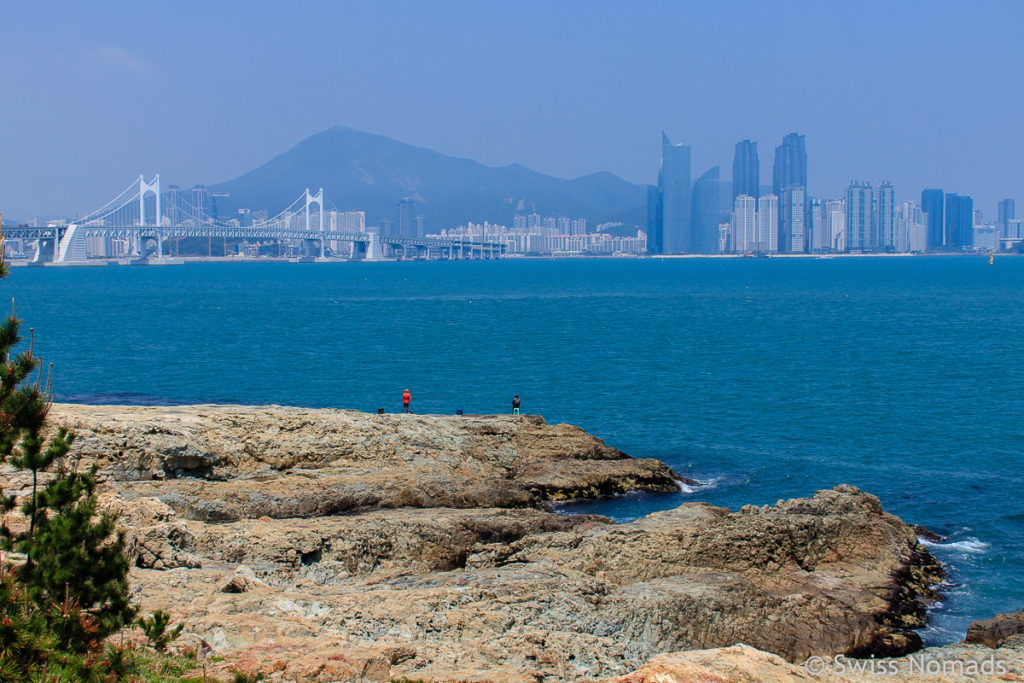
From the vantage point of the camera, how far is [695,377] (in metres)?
31.0

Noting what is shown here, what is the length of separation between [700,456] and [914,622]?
30.0 feet

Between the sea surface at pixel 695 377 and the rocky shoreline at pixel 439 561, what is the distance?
1540mm

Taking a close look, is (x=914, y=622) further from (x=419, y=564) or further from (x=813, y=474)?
(x=813, y=474)

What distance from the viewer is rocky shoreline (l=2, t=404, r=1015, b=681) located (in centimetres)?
802

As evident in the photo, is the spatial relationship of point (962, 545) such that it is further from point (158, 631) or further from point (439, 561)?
point (158, 631)

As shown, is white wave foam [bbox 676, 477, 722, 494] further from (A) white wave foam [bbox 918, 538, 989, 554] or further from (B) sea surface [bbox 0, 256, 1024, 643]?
(A) white wave foam [bbox 918, 538, 989, 554]

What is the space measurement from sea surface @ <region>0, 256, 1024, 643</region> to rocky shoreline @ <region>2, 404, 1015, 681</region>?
1540 mm

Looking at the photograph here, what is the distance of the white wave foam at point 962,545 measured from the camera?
44.7 ft

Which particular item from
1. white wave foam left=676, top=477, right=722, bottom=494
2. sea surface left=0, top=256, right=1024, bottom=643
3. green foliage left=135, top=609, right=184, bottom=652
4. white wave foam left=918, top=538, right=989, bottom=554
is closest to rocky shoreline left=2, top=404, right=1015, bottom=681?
green foliage left=135, top=609, right=184, bottom=652

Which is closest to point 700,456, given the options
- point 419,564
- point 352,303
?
point 419,564

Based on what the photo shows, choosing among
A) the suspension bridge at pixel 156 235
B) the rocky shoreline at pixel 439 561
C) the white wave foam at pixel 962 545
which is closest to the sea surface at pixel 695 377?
the white wave foam at pixel 962 545

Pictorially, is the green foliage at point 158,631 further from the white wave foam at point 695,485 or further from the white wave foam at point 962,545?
the white wave foam at point 695,485

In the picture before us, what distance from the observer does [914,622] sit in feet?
34.7

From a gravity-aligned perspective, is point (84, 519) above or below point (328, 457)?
above
